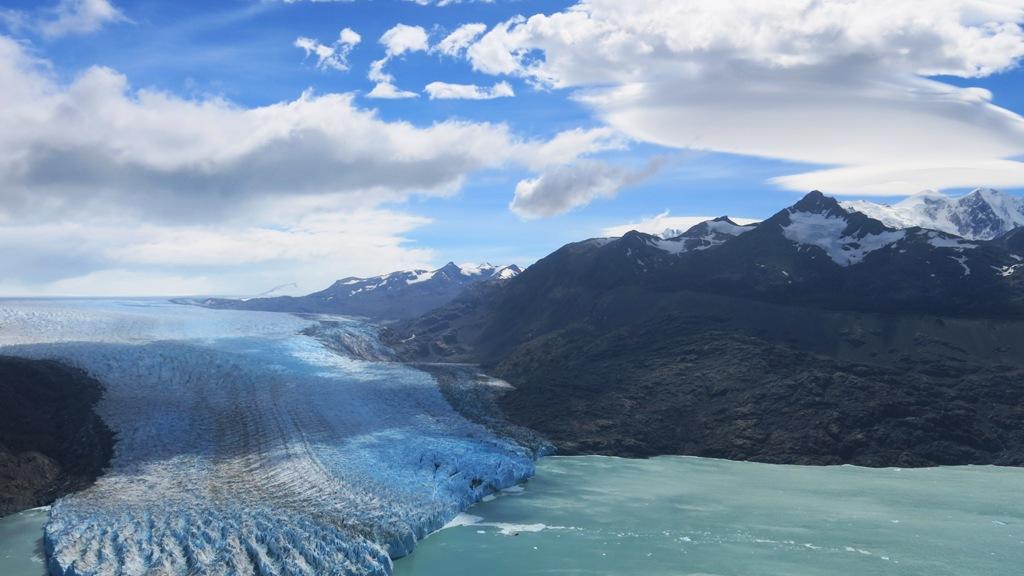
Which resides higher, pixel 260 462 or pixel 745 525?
pixel 260 462

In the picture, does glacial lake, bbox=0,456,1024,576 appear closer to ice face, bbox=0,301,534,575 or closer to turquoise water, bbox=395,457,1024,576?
turquoise water, bbox=395,457,1024,576

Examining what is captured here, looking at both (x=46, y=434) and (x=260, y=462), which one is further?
(x=46, y=434)

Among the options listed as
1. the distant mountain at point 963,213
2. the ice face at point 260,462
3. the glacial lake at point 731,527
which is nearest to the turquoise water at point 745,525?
the glacial lake at point 731,527

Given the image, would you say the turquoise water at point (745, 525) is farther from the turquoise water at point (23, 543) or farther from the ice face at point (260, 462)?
the turquoise water at point (23, 543)

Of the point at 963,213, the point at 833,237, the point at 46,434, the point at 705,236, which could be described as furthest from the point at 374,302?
the point at 46,434

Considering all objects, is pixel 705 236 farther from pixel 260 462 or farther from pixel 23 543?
pixel 23 543

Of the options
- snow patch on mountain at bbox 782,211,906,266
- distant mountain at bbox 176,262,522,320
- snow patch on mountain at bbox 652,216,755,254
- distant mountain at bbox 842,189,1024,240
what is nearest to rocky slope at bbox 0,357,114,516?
snow patch on mountain at bbox 652,216,755,254

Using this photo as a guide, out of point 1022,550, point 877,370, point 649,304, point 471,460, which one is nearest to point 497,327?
point 649,304
